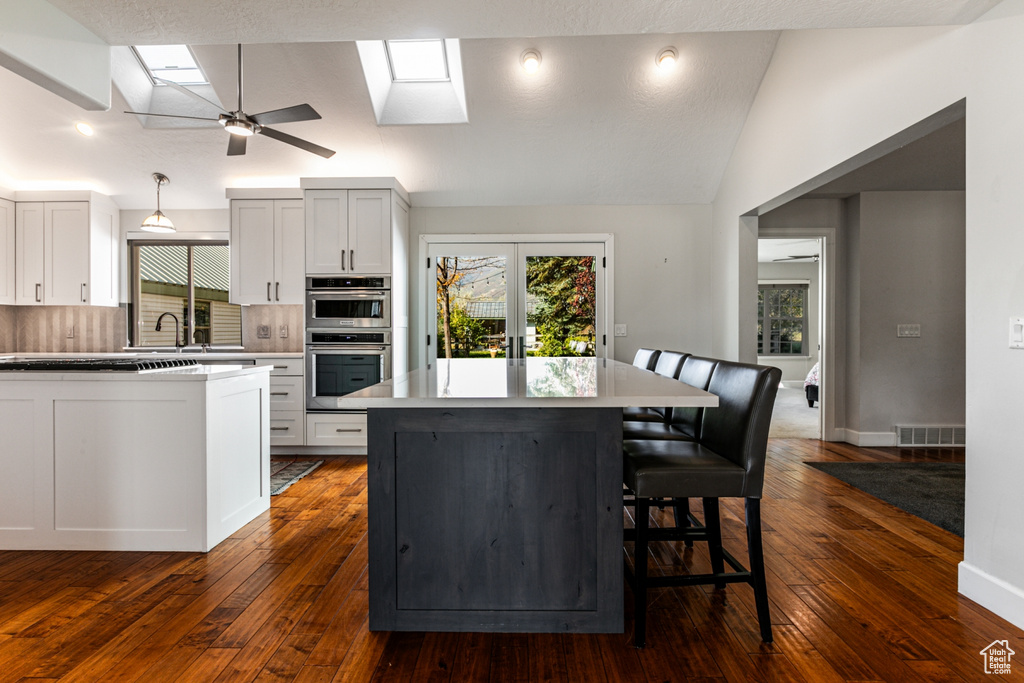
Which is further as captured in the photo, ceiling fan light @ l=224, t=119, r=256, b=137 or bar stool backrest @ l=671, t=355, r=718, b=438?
ceiling fan light @ l=224, t=119, r=256, b=137

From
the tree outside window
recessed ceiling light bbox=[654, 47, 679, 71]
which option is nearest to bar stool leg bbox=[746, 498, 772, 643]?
recessed ceiling light bbox=[654, 47, 679, 71]

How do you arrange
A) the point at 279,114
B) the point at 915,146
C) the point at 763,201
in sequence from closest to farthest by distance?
the point at 279,114, the point at 915,146, the point at 763,201

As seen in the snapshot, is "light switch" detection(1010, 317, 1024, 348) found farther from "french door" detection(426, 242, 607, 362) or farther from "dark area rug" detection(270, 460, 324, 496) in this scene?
"dark area rug" detection(270, 460, 324, 496)

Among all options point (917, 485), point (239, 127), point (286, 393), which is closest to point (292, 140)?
point (239, 127)

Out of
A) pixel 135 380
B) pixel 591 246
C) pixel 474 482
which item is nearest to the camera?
pixel 474 482

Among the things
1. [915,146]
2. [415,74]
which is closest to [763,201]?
[915,146]

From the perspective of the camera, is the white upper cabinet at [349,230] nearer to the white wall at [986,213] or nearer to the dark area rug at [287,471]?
the dark area rug at [287,471]

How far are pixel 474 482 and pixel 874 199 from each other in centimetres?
487

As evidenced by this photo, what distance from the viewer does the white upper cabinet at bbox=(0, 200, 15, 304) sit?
5020 mm

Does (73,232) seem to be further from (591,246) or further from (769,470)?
(769,470)

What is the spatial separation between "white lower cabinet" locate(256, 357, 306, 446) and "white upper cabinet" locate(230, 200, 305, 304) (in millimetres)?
670

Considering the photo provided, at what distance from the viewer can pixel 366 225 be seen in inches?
187

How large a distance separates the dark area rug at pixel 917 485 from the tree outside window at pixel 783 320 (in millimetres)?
6881

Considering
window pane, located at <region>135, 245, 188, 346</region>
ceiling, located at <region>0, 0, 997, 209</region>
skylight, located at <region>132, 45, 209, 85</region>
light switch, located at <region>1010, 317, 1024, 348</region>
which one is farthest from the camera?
window pane, located at <region>135, 245, 188, 346</region>
